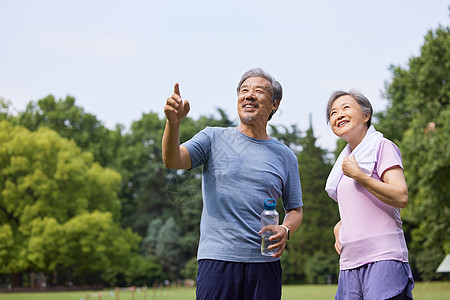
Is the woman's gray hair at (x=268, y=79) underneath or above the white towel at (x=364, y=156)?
above

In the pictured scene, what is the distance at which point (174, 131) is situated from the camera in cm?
333

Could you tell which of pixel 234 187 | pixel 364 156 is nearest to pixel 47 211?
pixel 234 187

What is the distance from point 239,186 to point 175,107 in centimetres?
70

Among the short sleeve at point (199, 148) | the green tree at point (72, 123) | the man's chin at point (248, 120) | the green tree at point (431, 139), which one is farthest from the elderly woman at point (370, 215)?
the green tree at point (72, 123)

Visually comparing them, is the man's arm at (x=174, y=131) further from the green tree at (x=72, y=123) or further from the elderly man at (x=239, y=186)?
the green tree at (x=72, y=123)

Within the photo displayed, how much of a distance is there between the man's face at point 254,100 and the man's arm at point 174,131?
0.57 meters

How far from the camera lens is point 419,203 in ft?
85.4

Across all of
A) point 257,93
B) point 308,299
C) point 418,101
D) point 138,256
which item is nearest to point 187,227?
point 138,256

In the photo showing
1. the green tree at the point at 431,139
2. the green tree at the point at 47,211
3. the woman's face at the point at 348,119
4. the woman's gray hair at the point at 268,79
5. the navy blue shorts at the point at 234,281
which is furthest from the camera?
the green tree at the point at 47,211

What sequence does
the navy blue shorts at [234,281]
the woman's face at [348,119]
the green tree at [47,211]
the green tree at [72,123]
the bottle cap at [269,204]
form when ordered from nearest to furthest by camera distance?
the navy blue shorts at [234,281] → the bottle cap at [269,204] → the woman's face at [348,119] → the green tree at [47,211] → the green tree at [72,123]

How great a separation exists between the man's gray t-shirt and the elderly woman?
19.2 inches

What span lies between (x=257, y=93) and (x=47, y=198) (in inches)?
1495

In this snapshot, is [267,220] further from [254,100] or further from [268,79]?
[268,79]

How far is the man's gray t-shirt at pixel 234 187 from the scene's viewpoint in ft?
11.4
